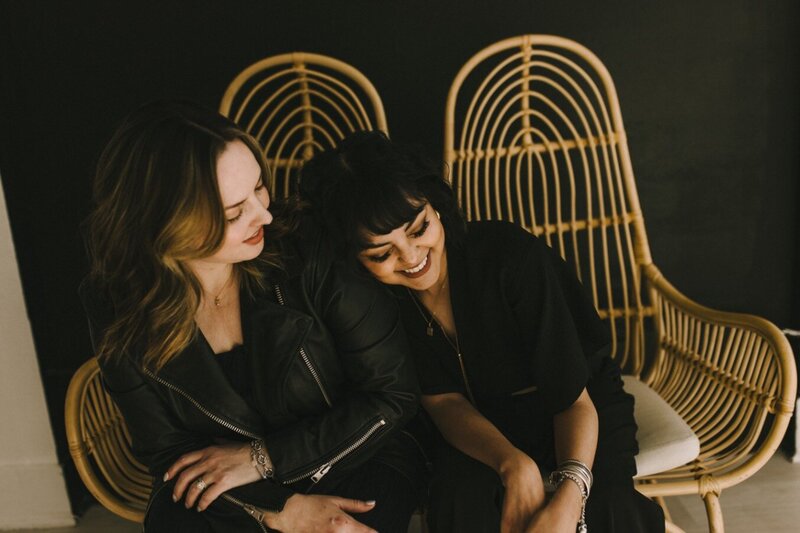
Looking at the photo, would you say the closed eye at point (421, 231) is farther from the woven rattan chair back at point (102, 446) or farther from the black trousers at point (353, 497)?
the woven rattan chair back at point (102, 446)

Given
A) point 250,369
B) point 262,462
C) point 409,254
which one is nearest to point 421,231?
point 409,254

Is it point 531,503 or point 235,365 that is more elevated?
point 235,365

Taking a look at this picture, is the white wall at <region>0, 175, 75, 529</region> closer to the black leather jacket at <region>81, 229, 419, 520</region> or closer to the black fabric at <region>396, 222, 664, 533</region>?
the black leather jacket at <region>81, 229, 419, 520</region>

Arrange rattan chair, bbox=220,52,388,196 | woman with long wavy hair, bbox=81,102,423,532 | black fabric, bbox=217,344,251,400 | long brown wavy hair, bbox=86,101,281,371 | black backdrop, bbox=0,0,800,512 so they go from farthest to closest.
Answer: black backdrop, bbox=0,0,800,512, rattan chair, bbox=220,52,388,196, black fabric, bbox=217,344,251,400, woman with long wavy hair, bbox=81,102,423,532, long brown wavy hair, bbox=86,101,281,371

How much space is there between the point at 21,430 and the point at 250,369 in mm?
1067

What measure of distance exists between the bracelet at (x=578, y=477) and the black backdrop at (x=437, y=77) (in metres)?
1.00

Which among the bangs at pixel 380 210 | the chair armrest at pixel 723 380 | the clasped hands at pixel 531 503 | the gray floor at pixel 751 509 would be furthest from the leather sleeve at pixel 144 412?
the chair armrest at pixel 723 380

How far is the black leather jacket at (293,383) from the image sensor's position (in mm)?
1343

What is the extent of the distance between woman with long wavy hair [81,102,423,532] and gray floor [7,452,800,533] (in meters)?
0.75

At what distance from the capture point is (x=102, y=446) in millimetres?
1582

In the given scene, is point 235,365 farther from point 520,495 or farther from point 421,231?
point 520,495

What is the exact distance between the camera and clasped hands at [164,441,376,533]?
1282 millimetres

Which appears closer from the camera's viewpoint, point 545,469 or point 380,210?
point 380,210

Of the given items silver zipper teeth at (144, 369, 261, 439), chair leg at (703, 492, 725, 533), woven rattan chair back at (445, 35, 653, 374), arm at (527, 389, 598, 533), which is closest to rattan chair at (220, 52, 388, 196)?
woven rattan chair back at (445, 35, 653, 374)
